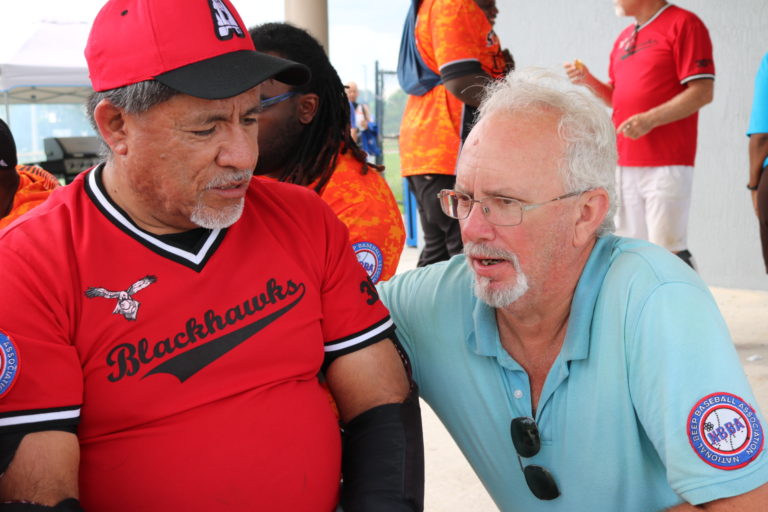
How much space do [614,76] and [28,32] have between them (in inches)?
348

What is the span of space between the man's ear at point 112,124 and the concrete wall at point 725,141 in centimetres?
462

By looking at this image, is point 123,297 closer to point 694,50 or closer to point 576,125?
point 576,125

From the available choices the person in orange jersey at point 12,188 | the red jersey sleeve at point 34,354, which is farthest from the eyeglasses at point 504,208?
the person in orange jersey at point 12,188

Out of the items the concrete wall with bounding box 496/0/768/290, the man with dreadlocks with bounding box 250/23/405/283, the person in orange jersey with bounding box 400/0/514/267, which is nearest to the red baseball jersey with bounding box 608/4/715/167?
the person in orange jersey with bounding box 400/0/514/267

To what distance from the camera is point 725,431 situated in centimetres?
Result: 142

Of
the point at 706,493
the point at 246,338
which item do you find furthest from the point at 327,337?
the point at 706,493

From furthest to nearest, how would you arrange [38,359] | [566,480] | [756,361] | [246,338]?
[756,361], [566,480], [246,338], [38,359]

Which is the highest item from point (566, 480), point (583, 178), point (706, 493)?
point (583, 178)

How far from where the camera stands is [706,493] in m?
1.41

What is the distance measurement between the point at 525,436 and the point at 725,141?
492cm

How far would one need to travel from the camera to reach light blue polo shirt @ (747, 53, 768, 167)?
12.5 feet

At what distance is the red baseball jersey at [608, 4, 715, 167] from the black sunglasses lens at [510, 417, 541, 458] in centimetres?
297

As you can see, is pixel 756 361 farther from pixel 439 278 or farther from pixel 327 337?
pixel 327 337

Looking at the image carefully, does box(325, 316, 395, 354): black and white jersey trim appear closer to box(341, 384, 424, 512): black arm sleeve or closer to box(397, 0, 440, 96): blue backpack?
box(341, 384, 424, 512): black arm sleeve
